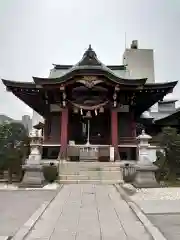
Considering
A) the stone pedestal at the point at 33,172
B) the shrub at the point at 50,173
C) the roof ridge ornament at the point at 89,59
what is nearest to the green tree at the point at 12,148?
the stone pedestal at the point at 33,172

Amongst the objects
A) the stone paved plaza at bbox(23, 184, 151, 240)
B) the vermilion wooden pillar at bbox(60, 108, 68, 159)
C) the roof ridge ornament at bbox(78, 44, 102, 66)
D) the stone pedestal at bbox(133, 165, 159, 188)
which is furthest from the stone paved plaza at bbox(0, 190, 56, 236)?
the roof ridge ornament at bbox(78, 44, 102, 66)

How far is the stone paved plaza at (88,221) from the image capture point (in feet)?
16.9

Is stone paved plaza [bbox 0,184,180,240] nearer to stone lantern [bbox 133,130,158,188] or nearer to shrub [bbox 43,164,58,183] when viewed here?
stone lantern [bbox 133,130,158,188]

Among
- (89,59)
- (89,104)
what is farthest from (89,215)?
(89,59)

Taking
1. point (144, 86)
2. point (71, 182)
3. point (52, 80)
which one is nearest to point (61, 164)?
→ point (71, 182)

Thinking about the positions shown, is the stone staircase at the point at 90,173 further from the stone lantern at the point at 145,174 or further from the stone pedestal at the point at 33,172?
the stone lantern at the point at 145,174

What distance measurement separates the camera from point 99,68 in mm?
17797

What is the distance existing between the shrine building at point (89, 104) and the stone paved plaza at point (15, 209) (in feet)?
23.9

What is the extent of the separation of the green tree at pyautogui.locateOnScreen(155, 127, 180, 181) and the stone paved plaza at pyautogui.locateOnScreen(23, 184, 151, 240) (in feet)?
19.9

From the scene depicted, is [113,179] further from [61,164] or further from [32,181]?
[32,181]

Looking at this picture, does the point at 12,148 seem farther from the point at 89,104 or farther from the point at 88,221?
the point at 88,221

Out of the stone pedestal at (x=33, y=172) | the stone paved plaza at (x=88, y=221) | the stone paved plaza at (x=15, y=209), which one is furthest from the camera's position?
the stone pedestal at (x=33, y=172)

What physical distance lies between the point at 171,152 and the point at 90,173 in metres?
4.44

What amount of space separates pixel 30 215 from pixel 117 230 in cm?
250
